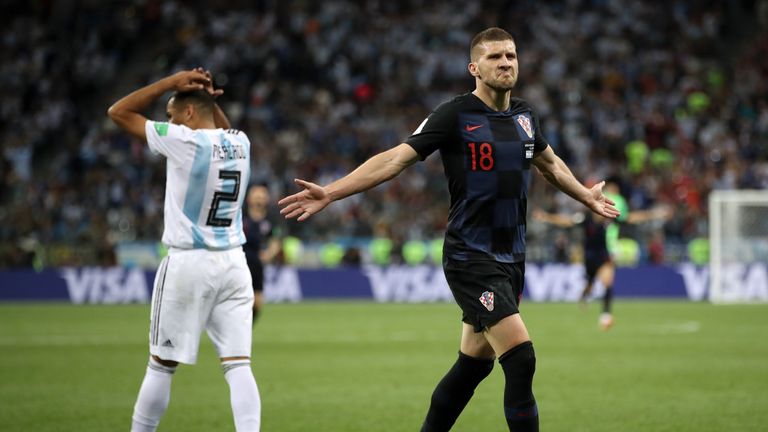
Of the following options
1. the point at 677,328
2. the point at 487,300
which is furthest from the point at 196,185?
the point at 677,328

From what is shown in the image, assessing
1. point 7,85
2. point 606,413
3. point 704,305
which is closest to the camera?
point 606,413

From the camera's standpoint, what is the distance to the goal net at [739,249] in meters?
27.7

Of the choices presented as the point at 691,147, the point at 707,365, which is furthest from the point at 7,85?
the point at 707,365

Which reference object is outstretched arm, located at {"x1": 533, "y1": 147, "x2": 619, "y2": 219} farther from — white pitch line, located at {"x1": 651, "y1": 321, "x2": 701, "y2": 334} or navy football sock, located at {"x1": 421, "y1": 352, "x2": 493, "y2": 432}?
white pitch line, located at {"x1": 651, "y1": 321, "x2": 701, "y2": 334}

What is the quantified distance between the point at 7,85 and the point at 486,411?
27711mm

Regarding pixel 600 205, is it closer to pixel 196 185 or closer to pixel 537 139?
pixel 537 139

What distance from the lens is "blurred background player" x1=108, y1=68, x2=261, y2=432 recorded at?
7.16m

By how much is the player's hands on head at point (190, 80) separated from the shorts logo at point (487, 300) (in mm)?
2240

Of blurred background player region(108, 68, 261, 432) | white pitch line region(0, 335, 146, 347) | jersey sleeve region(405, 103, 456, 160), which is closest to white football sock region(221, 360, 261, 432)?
blurred background player region(108, 68, 261, 432)

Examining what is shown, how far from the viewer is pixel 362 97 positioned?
115 ft

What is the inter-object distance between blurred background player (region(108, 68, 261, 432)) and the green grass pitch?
2392 millimetres

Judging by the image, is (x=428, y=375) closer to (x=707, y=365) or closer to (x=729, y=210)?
(x=707, y=365)

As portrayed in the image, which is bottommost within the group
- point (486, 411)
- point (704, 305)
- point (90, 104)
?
point (704, 305)

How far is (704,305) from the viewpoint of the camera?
87.2 feet
